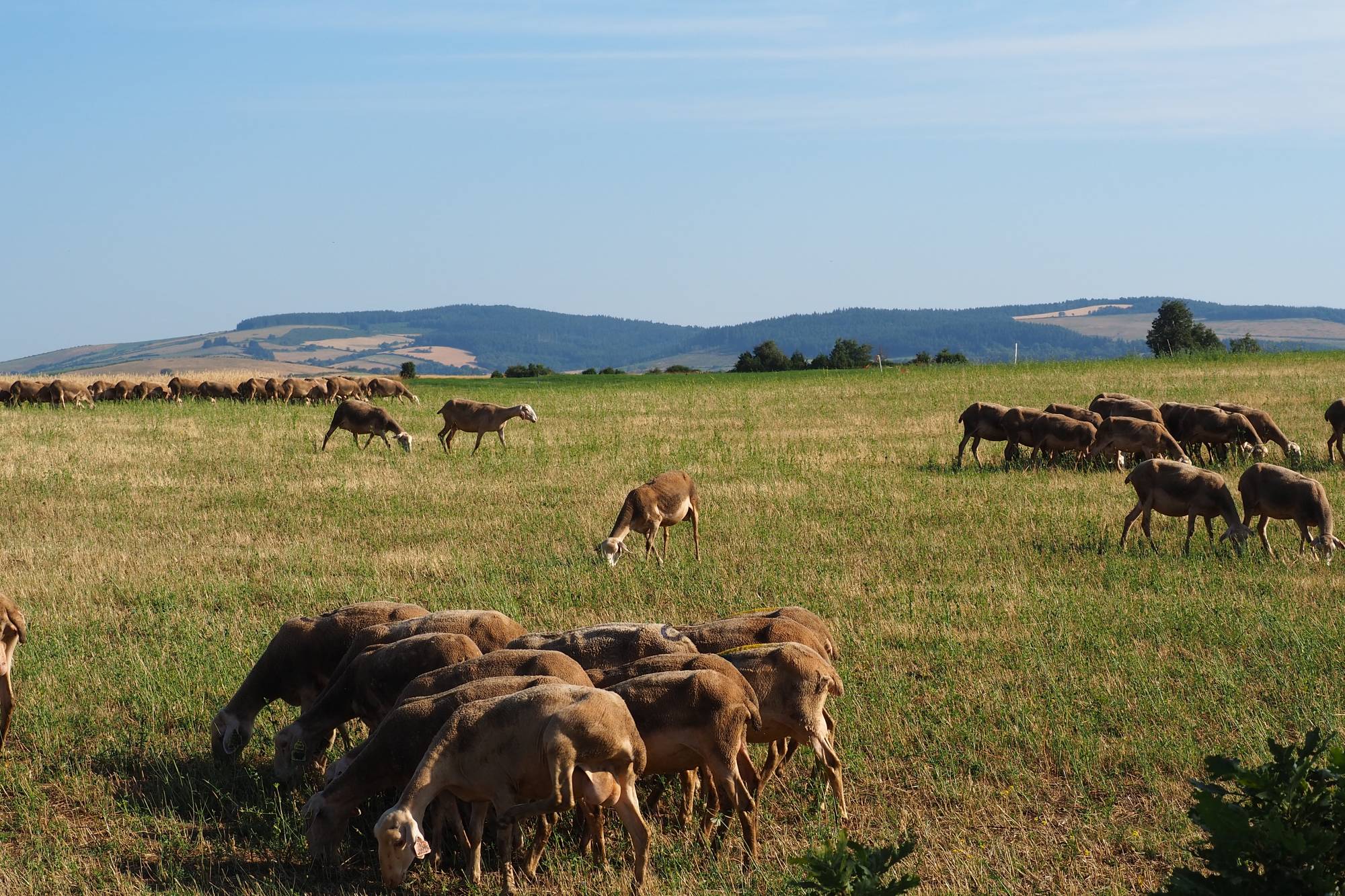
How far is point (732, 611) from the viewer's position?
12.1 m

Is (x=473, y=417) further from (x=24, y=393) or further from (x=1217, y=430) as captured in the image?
(x=24, y=393)

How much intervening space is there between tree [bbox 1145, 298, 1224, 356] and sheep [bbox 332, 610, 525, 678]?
94588 millimetres

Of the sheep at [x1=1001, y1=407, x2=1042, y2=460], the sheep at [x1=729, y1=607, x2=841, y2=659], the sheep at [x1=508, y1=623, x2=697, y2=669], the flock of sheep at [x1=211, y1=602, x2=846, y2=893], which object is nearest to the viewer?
the flock of sheep at [x1=211, y1=602, x2=846, y2=893]

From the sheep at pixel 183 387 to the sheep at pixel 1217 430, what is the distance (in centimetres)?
3774

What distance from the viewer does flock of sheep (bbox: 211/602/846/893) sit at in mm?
6348

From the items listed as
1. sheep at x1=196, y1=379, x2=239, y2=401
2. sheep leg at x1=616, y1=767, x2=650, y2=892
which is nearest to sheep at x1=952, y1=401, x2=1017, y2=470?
sheep leg at x1=616, y1=767, x2=650, y2=892

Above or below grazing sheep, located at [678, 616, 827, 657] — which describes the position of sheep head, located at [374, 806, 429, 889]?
below

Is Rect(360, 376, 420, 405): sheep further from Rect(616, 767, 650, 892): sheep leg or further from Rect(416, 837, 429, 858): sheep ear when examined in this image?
Rect(416, 837, 429, 858): sheep ear

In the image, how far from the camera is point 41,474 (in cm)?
2288

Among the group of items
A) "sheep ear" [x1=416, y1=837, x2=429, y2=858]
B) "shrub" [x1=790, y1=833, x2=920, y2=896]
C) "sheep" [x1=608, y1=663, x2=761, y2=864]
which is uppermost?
"shrub" [x1=790, y1=833, x2=920, y2=896]

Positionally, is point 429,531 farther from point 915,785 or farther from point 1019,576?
point 915,785

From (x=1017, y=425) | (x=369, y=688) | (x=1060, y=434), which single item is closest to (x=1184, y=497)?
(x=1060, y=434)

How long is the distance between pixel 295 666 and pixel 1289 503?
12.1 metres

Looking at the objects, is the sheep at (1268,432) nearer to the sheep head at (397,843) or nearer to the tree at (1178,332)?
the sheep head at (397,843)
